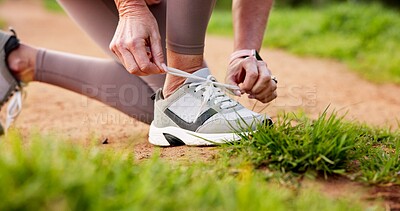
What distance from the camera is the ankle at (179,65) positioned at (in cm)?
195

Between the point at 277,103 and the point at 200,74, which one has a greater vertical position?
the point at 200,74

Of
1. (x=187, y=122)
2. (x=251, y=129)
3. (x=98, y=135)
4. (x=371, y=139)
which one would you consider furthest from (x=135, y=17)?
(x=371, y=139)


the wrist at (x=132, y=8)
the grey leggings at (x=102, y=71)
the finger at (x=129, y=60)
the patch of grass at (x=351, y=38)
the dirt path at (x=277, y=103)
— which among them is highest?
the wrist at (x=132, y=8)

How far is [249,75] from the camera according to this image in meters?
1.94

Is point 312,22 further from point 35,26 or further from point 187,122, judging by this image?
point 187,122

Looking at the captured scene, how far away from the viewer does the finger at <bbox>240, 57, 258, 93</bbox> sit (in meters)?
1.94

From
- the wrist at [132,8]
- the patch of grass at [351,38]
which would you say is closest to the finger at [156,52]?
the wrist at [132,8]

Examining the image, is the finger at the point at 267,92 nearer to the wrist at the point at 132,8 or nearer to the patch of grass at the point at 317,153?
the patch of grass at the point at 317,153

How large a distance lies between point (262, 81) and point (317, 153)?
46 cm

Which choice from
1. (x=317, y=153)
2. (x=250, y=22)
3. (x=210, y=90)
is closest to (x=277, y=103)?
(x=250, y=22)

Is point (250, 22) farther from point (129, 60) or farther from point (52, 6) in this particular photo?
point (52, 6)

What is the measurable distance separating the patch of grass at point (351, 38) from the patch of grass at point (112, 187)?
320 cm

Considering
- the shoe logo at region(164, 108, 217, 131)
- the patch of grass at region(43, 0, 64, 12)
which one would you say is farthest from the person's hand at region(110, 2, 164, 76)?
the patch of grass at region(43, 0, 64, 12)

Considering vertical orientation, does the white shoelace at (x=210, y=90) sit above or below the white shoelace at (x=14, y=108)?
above
